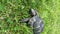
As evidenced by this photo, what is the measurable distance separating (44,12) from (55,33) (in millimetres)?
500

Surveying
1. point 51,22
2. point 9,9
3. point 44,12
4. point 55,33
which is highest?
point 9,9

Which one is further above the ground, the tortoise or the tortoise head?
the tortoise head

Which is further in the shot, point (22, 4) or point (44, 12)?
point (44, 12)

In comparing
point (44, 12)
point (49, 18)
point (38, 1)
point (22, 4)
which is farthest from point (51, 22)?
point (22, 4)

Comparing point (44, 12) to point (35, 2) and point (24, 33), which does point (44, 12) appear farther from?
point (24, 33)

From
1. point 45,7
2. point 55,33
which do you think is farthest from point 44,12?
point 55,33

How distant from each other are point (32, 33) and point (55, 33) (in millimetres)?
658

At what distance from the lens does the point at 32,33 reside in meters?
1.47

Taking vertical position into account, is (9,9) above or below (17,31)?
above

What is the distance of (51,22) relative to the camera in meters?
1.87

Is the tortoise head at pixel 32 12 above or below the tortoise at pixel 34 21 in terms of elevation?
above

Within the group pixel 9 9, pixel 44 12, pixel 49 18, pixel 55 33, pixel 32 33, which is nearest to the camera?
pixel 9 9

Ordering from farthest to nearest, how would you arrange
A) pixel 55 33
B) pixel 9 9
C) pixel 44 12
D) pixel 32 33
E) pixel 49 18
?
pixel 55 33, pixel 49 18, pixel 44 12, pixel 32 33, pixel 9 9

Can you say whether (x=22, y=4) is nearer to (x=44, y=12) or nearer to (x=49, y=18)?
(x=44, y=12)
